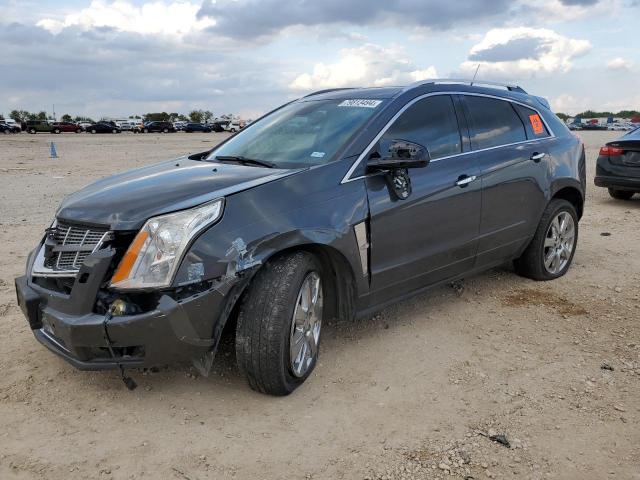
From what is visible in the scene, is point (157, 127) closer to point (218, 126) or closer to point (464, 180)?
point (218, 126)

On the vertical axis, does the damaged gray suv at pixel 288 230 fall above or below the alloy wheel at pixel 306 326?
above

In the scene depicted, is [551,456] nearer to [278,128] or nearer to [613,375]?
[613,375]

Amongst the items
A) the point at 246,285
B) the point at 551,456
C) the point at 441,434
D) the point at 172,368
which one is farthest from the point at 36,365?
the point at 551,456

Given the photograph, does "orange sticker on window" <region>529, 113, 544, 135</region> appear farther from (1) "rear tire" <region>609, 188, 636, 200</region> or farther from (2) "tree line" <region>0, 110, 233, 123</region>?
(2) "tree line" <region>0, 110, 233, 123</region>

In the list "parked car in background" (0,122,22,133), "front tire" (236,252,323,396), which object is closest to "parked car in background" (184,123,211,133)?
"parked car in background" (0,122,22,133)

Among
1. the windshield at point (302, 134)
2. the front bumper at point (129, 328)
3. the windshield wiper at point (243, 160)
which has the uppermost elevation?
the windshield at point (302, 134)

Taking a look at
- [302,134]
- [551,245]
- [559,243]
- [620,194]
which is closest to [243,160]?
[302,134]

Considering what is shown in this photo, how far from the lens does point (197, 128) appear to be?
6838 cm

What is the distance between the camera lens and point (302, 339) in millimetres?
3449

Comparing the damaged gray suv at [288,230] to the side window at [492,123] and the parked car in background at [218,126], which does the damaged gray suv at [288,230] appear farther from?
the parked car in background at [218,126]

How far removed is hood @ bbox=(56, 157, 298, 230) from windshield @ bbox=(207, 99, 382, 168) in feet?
0.91

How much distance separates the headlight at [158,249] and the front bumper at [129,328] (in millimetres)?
97

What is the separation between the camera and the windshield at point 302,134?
388 centimetres

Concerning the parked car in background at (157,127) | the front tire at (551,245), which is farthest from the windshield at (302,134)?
the parked car in background at (157,127)
